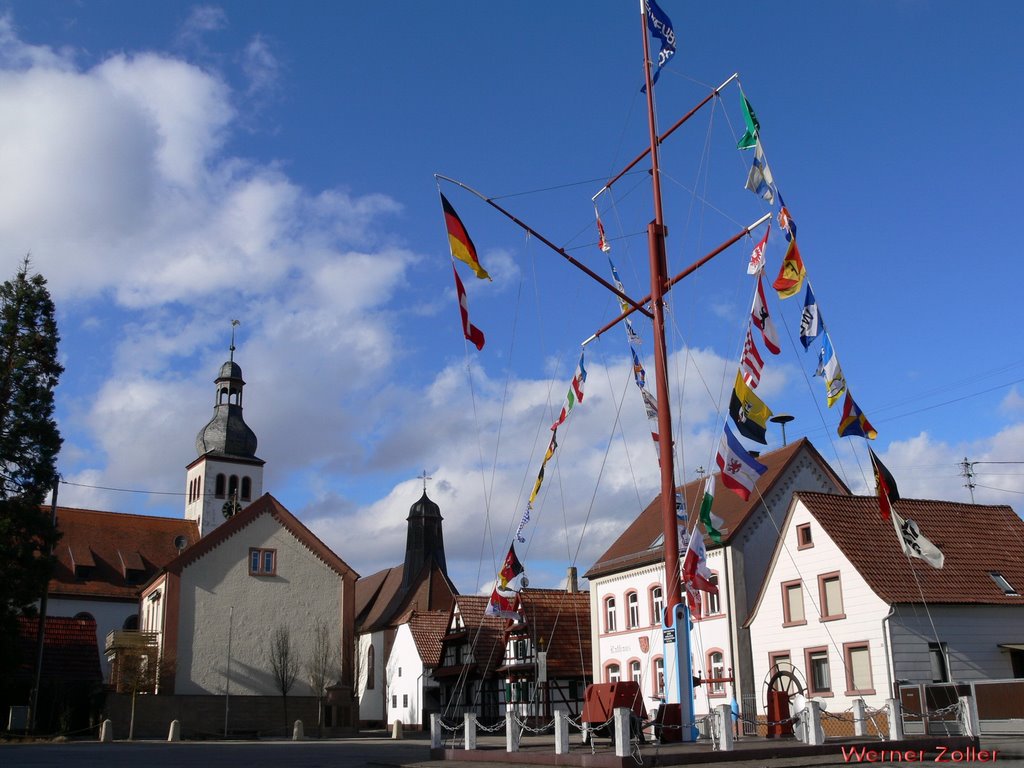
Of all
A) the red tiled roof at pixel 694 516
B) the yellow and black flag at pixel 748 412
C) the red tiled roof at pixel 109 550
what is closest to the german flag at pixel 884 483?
the yellow and black flag at pixel 748 412

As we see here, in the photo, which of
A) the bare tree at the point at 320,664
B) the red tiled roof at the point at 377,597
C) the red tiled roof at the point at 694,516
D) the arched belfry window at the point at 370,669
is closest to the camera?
the red tiled roof at the point at 694,516

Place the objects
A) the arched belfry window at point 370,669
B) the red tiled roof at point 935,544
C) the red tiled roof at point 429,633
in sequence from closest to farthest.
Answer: the red tiled roof at point 935,544 → the red tiled roof at point 429,633 → the arched belfry window at point 370,669

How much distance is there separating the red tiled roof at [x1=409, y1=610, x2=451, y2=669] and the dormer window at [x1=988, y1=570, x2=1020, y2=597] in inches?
1200

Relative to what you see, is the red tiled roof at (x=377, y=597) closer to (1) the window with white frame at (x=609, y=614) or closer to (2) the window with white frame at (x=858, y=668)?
(1) the window with white frame at (x=609, y=614)

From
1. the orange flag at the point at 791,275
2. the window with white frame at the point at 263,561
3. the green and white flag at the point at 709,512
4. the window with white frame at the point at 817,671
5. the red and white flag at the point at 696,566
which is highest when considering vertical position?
the orange flag at the point at 791,275

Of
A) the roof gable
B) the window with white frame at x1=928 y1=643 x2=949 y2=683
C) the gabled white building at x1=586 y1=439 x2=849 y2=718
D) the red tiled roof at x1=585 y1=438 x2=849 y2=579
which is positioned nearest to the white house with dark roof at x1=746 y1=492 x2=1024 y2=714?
the window with white frame at x1=928 y1=643 x2=949 y2=683

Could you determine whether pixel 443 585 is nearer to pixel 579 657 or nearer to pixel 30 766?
pixel 579 657

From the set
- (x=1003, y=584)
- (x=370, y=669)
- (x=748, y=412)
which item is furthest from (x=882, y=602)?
(x=370, y=669)

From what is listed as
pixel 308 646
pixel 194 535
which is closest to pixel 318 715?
pixel 308 646

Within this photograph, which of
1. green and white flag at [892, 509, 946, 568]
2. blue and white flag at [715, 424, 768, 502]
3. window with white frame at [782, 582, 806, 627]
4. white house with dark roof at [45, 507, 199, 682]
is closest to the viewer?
blue and white flag at [715, 424, 768, 502]

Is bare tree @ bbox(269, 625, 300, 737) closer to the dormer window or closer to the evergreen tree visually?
the evergreen tree

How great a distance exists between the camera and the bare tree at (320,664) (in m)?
52.8

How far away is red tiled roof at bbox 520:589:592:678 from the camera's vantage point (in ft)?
152

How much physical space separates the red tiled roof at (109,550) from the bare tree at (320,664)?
60.5ft
